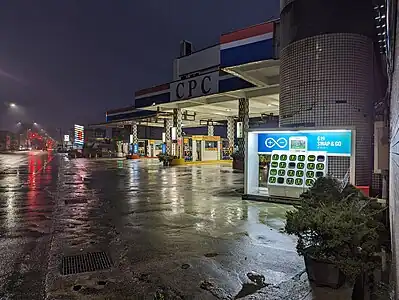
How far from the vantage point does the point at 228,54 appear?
12.7 meters

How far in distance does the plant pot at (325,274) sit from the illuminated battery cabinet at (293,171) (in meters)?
4.82

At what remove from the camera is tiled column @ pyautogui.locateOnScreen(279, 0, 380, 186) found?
812cm

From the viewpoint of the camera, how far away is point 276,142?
31.0ft

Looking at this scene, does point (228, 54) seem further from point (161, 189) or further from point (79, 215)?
point (79, 215)

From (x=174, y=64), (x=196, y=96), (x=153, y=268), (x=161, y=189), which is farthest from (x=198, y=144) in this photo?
(x=153, y=268)

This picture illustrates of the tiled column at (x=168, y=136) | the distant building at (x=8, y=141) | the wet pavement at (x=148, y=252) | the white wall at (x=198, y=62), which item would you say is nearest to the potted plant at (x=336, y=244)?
the wet pavement at (x=148, y=252)

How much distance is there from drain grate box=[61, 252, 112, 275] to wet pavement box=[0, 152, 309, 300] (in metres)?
0.01

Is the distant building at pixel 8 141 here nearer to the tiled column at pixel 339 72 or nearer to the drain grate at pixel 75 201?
the drain grate at pixel 75 201

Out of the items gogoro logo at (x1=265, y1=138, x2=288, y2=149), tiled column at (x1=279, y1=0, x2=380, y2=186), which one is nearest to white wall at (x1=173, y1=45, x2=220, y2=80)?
gogoro logo at (x1=265, y1=138, x2=288, y2=149)

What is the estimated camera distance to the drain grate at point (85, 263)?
4329 mm

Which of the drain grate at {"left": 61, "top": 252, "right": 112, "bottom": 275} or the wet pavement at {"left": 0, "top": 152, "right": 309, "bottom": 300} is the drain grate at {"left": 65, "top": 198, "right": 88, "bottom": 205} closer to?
the wet pavement at {"left": 0, "top": 152, "right": 309, "bottom": 300}

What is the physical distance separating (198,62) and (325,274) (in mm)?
26368

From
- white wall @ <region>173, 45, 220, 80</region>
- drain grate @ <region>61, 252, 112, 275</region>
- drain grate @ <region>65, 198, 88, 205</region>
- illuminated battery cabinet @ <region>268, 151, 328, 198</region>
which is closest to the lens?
drain grate @ <region>61, 252, 112, 275</region>

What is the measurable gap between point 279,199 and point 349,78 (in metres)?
3.75
